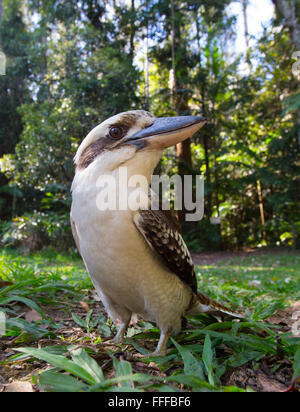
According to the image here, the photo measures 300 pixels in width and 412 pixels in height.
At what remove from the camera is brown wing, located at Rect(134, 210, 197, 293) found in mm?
1705

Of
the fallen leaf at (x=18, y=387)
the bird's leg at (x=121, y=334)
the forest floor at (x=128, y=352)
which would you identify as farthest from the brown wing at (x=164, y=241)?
the fallen leaf at (x=18, y=387)

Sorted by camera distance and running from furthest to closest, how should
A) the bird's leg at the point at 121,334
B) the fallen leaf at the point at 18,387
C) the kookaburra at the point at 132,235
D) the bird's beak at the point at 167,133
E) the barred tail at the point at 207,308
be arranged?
the barred tail at the point at 207,308 < the bird's leg at the point at 121,334 < the bird's beak at the point at 167,133 < the kookaburra at the point at 132,235 < the fallen leaf at the point at 18,387

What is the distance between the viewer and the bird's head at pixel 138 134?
1845 millimetres

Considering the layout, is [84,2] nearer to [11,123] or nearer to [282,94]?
[11,123]

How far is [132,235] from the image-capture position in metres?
1.67

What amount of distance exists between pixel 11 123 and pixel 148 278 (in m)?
14.3

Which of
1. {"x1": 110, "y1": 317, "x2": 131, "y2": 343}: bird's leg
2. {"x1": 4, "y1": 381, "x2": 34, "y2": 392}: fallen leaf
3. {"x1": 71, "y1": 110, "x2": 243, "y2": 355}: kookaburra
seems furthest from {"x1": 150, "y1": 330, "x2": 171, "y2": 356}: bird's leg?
{"x1": 4, "y1": 381, "x2": 34, "y2": 392}: fallen leaf

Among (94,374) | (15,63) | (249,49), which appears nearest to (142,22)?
(249,49)

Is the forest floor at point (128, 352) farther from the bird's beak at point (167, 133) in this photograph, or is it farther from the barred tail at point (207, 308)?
the bird's beak at point (167, 133)

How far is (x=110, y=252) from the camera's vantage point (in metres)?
1.67

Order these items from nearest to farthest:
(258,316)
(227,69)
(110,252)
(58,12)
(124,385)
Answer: (124,385) < (110,252) < (258,316) < (58,12) < (227,69)

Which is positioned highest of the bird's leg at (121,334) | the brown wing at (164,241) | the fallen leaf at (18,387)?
the brown wing at (164,241)

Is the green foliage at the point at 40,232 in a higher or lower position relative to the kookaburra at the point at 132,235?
lower

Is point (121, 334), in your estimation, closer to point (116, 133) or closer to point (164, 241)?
point (164, 241)
